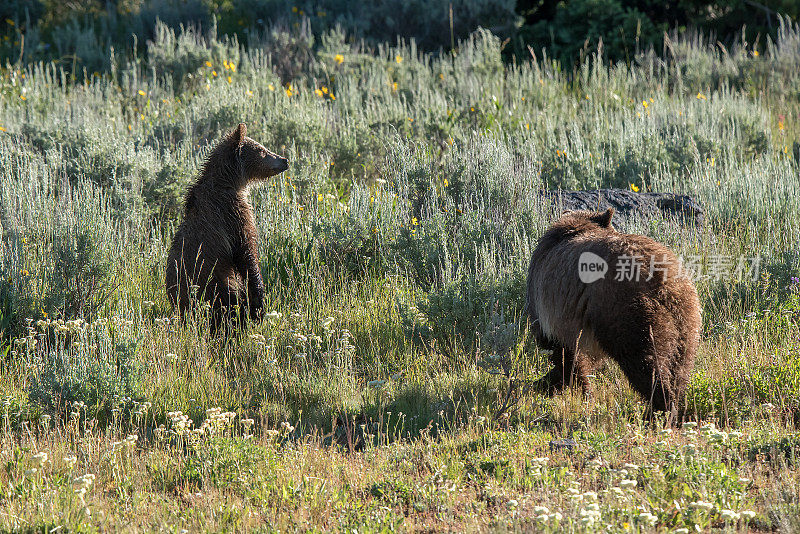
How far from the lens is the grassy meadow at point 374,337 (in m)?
4.15

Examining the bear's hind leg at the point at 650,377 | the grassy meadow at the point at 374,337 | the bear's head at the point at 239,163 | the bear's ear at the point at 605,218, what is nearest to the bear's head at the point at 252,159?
the bear's head at the point at 239,163

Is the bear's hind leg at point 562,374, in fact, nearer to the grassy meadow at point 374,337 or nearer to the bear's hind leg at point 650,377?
the grassy meadow at point 374,337

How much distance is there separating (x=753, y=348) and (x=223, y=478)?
3.71m

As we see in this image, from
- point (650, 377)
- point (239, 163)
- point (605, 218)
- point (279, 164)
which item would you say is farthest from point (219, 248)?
point (650, 377)

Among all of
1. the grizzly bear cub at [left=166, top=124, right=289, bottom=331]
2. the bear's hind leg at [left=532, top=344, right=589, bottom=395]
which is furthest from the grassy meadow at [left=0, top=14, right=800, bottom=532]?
the grizzly bear cub at [left=166, top=124, right=289, bottom=331]

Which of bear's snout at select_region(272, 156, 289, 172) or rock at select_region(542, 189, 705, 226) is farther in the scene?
rock at select_region(542, 189, 705, 226)

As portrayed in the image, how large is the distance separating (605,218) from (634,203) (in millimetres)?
2523

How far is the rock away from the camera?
7633 mm

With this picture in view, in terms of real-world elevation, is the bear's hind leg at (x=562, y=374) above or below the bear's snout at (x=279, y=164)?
below

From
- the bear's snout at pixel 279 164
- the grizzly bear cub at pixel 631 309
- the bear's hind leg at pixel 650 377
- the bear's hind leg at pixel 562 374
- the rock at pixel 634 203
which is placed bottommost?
the bear's hind leg at pixel 562 374

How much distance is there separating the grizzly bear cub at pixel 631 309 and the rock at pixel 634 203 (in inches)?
104

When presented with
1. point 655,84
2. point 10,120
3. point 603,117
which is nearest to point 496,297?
point 603,117

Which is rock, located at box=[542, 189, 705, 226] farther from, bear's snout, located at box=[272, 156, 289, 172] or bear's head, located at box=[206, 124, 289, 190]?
bear's head, located at box=[206, 124, 289, 190]

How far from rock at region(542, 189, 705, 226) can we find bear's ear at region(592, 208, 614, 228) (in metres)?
1.98
